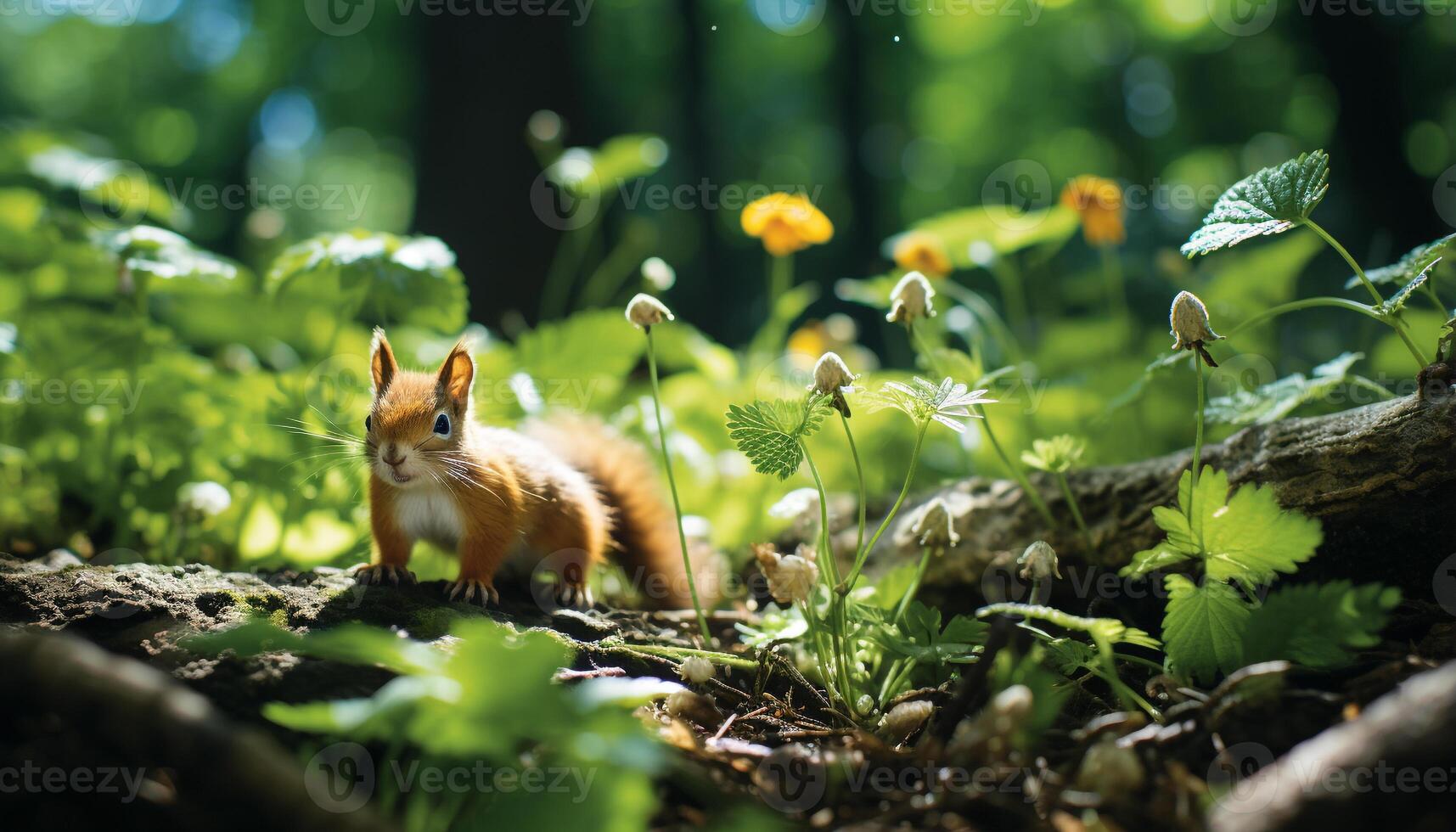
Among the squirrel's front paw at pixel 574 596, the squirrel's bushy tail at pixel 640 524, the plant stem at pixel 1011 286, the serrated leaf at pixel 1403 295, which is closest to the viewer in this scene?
the serrated leaf at pixel 1403 295

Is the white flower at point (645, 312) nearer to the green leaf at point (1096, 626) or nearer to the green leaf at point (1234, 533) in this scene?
the green leaf at point (1096, 626)

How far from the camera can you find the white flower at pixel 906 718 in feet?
5.53

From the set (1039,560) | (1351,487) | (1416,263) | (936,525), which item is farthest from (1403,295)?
(936,525)

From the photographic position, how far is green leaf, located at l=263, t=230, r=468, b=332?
240 centimetres

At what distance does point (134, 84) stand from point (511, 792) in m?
14.6

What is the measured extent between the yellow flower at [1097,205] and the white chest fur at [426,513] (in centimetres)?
221

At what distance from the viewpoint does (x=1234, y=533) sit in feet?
5.09

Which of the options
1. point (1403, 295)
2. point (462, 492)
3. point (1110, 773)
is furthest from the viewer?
point (462, 492)

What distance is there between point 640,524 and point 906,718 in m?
1.18

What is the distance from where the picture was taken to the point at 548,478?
2303mm

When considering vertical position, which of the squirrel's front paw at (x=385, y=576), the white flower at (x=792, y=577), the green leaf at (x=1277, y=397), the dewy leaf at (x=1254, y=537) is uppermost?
the green leaf at (x=1277, y=397)

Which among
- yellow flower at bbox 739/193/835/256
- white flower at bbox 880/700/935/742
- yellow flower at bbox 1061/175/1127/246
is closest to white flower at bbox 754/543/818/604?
A: white flower at bbox 880/700/935/742

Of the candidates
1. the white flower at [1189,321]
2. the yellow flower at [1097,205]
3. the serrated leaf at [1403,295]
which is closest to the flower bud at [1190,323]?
the white flower at [1189,321]

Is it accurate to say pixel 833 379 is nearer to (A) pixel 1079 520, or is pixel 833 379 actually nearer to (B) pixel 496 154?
(A) pixel 1079 520
